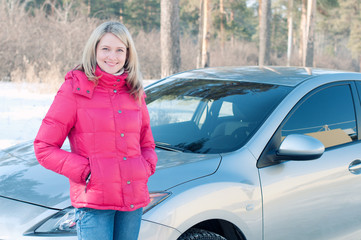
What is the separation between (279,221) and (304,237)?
1.02 feet

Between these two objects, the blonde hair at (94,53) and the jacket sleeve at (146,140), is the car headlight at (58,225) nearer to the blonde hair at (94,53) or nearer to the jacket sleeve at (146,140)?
the jacket sleeve at (146,140)

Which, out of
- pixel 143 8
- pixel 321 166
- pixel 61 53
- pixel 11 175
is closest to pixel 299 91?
pixel 321 166

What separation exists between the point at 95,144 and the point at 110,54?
44 cm

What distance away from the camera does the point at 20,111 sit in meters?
9.95

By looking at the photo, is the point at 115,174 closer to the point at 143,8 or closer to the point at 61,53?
the point at 61,53

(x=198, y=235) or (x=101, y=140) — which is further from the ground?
(x=101, y=140)

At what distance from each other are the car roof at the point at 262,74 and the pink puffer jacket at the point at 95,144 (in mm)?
1781

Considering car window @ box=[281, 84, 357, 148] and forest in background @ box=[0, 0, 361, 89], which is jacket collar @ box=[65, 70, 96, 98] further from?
forest in background @ box=[0, 0, 361, 89]

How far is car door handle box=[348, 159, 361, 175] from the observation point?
11.1 ft

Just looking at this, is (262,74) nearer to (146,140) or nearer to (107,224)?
(146,140)

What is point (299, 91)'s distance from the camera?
3338 millimetres

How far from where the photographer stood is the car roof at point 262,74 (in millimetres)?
3574

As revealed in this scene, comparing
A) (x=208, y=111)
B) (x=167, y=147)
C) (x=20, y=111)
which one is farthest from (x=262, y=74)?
(x=20, y=111)

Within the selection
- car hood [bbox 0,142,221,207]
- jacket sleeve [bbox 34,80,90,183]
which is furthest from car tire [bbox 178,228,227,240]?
jacket sleeve [bbox 34,80,90,183]
